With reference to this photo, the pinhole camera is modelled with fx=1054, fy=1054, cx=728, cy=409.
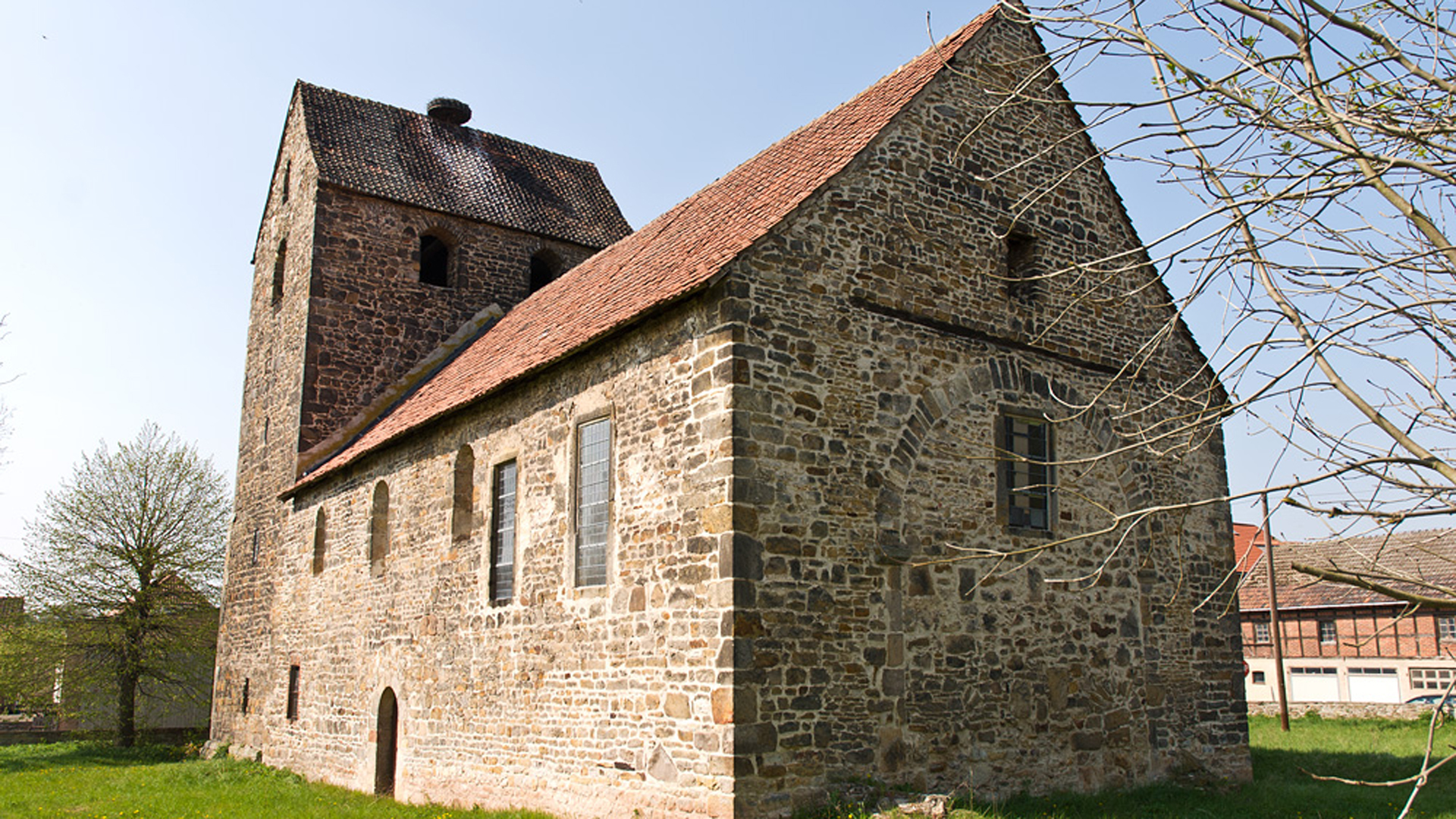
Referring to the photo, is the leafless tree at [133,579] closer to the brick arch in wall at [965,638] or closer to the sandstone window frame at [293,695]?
the sandstone window frame at [293,695]

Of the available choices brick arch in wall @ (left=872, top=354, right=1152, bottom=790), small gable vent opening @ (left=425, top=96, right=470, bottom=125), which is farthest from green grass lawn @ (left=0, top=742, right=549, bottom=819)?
small gable vent opening @ (left=425, top=96, right=470, bottom=125)

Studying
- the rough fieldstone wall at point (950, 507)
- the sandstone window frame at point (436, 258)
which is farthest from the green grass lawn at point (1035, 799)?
the sandstone window frame at point (436, 258)

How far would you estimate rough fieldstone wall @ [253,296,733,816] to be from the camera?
9180 mm

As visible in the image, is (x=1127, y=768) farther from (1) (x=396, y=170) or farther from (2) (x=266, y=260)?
(2) (x=266, y=260)

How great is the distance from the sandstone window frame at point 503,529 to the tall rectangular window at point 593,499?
1387 mm

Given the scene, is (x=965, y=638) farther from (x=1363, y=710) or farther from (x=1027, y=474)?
(x=1363, y=710)

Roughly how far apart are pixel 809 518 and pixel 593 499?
2.62 metres

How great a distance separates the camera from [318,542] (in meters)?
18.2

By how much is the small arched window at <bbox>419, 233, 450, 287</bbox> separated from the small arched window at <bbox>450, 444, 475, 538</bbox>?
947cm

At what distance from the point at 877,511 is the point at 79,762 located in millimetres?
23629

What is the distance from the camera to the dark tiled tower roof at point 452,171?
2172 cm

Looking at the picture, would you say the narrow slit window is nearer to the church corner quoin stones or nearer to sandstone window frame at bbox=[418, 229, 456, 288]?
the church corner quoin stones

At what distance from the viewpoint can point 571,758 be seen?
10469 millimetres

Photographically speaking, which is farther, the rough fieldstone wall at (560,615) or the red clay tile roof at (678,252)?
the red clay tile roof at (678,252)
